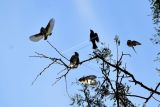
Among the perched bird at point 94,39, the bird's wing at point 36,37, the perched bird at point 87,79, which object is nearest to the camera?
the bird's wing at point 36,37

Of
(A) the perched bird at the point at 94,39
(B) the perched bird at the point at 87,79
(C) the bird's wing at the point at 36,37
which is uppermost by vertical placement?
(A) the perched bird at the point at 94,39

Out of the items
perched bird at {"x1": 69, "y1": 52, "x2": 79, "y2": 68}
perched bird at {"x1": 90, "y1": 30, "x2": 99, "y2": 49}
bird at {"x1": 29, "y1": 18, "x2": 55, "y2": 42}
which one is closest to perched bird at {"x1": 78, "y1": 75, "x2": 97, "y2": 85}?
perched bird at {"x1": 69, "y1": 52, "x2": 79, "y2": 68}

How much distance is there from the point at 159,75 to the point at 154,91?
13.3 meters

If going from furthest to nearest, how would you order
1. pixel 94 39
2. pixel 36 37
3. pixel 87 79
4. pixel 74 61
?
pixel 94 39 < pixel 87 79 < pixel 74 61 < pixel 36 37

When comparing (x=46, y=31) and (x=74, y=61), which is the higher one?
(x=46, y=31)

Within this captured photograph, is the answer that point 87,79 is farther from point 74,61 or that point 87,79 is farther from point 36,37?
point 36,37

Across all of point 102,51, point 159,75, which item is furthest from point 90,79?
point 159,75

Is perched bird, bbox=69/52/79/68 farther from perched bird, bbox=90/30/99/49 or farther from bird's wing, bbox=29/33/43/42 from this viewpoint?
perched bird, bbox=90/30/99/49

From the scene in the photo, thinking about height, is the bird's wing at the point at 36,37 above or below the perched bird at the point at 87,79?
above

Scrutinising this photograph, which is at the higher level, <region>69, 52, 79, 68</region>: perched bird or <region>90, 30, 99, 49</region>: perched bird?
Result: <region>90, 30, 99, 49</region>: perched bird

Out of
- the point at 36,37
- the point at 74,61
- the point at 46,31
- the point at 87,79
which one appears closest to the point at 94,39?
the point at 87,79

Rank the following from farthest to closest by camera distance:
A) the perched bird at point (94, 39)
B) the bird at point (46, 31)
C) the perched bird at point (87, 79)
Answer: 1. the perched bird at point (94, 39)
2. the perched bird at point (87, 79)
3. the bird at point (46, 31)

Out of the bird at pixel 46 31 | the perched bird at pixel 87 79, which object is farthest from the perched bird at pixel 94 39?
the bird at pixel 46 31

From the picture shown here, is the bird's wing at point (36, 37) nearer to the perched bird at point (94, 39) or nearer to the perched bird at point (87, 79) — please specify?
the perched bird at point (87, 79)
